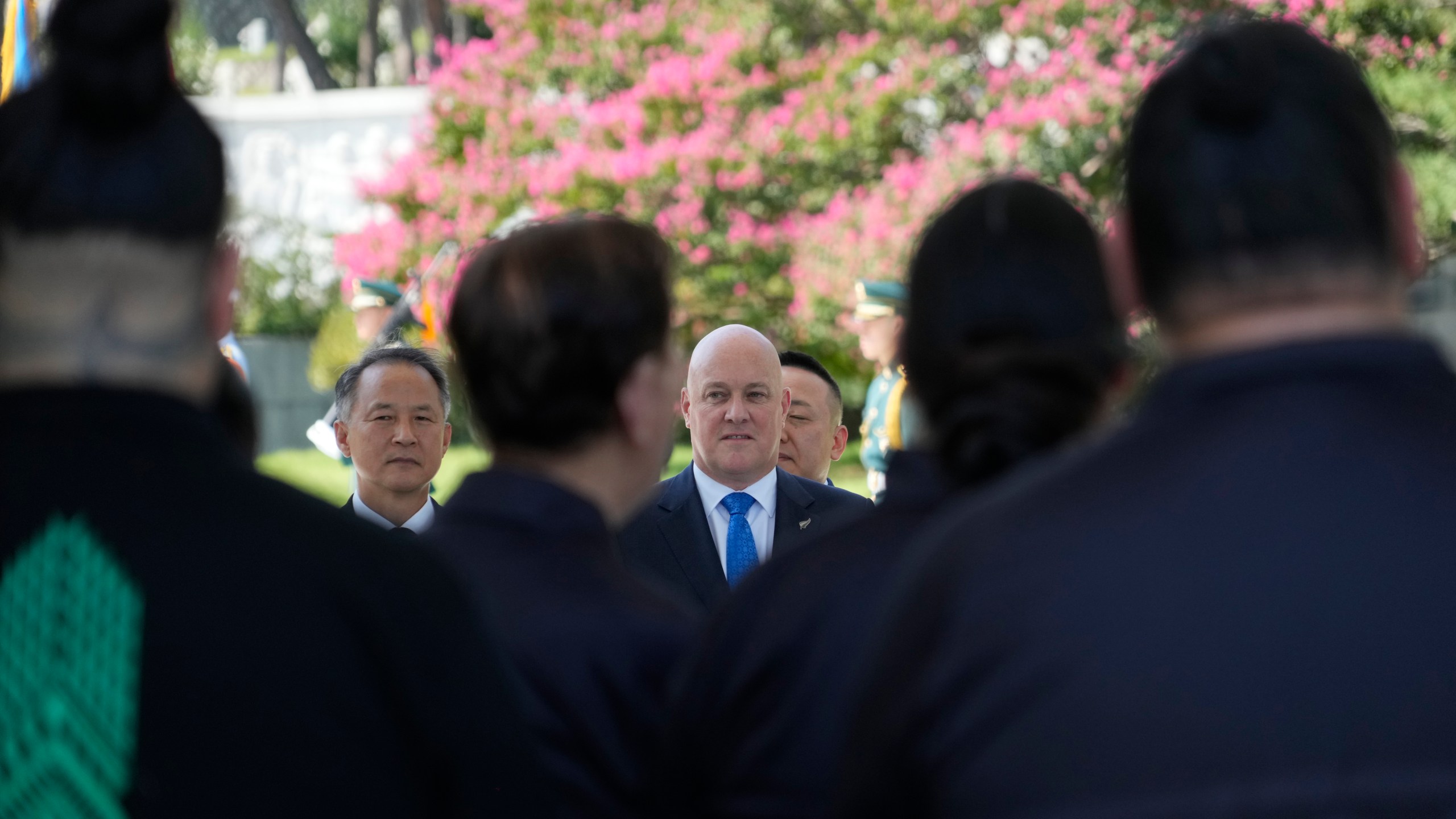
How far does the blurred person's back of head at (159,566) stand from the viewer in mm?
1253

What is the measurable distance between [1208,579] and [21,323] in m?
1.03

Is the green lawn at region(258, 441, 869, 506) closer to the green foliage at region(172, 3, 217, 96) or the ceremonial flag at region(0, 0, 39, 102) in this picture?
the ceremonial flag at region(0, 0, 39, 102)

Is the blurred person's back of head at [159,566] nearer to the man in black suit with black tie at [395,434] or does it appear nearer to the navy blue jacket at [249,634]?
the navy blue jacket at [249,634]

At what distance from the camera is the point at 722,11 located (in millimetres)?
13648

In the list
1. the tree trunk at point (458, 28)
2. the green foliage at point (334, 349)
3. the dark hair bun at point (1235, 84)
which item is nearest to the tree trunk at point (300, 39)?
the tree trunk at point (458, 28)

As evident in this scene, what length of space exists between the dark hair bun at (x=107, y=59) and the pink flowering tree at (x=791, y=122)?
10668 mm

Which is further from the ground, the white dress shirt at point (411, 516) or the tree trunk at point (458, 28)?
the tree trunk at point (458, 28)

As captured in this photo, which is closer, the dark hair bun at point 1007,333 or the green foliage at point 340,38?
the dark hair bun at point 1007,333

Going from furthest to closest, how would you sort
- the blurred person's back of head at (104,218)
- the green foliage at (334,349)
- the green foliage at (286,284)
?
1. the green foliage at (286,284)
2. the green foliage at (334,349)
3. the blurred person's back of head at (104,218)

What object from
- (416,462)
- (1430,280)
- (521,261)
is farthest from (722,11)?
(521,261)

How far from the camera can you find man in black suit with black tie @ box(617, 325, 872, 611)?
429 centimetres

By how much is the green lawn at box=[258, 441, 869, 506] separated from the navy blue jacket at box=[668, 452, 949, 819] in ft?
39.4

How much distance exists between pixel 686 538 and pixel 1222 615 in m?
3.27

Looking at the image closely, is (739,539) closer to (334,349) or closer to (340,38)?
(334,349)
